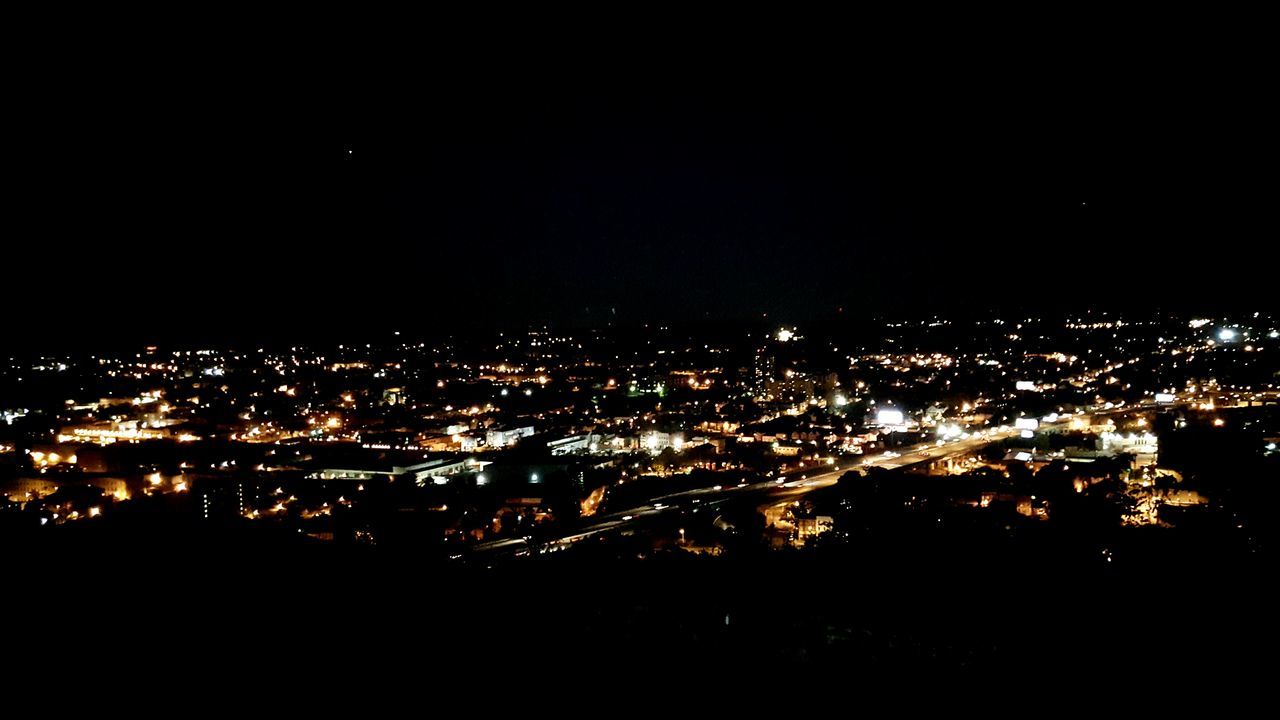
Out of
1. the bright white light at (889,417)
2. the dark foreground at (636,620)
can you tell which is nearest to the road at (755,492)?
the dark foreground at (636,620)

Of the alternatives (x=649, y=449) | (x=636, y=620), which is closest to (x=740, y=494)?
(x=649, y=449)

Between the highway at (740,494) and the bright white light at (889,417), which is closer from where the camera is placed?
the highway at (740,494)

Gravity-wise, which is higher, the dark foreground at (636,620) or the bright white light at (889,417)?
the dark foreground at (636,620)

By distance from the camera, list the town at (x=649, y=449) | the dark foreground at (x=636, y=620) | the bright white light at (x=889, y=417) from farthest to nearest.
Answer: the bright white light at (x=889, y=417) < the town at (x=649, y=449) < the dark foreground at (x=636, y=620)

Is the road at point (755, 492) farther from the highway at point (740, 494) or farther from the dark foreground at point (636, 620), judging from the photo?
the dark foreground at point (636, 620)

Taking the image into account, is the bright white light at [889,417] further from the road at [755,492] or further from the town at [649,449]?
the road at [755,492]

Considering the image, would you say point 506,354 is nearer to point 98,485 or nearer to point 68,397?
point 68,397

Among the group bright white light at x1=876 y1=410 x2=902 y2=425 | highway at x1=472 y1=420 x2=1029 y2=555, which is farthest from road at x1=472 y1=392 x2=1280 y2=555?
bright white light at x1=876 y1=410 x2=902 y2=425

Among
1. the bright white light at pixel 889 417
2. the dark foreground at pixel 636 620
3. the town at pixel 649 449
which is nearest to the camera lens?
the dark foreground at pixel 636 620

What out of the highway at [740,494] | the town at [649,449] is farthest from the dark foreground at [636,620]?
the highway at [740,494]

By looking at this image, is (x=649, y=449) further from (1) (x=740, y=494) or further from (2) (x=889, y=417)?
(2) (x=889, y=417)

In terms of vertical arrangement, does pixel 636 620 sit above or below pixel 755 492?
above

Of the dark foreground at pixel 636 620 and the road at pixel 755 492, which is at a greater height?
the dark foreground at pixel 636 620
